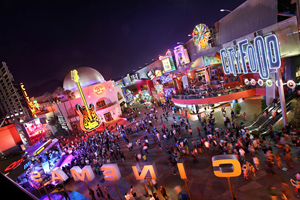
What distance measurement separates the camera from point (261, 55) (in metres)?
14.7

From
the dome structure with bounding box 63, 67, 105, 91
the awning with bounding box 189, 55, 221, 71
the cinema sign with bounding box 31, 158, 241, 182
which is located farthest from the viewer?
the dome structure with bounding box 63, 67, 105, 91

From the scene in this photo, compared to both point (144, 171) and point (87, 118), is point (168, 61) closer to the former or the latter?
point (87, 118)

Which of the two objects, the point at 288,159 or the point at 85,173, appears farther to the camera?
the point at 85,173

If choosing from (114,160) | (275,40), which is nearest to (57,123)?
(114,160)

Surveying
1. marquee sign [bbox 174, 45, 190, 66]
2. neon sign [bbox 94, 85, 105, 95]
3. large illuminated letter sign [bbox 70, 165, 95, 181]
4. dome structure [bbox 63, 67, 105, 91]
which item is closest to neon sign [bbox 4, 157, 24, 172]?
large illuminated letter sign [bbox 70, 165, 95, 181]

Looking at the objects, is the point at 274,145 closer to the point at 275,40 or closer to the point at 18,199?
the point at 275,40

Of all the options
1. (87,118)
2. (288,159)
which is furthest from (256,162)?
(87,118)

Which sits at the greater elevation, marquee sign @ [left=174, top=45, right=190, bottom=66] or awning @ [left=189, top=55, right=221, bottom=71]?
marquee sign @ [left=174, top=45, right=190, bottom=66]

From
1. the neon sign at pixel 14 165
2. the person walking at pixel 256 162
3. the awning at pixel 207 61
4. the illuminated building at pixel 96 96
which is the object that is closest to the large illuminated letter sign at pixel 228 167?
the person walking at pixel 256 162

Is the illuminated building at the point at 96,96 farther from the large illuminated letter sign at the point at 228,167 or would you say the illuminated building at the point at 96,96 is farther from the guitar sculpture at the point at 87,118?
the large illuminated letter sign at the point at 228,167

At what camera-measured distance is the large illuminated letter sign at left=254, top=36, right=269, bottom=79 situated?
14.2 meters

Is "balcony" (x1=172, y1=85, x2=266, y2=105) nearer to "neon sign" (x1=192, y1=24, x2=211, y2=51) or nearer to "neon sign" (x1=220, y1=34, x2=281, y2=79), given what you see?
"neon sign" (x1=220, y1=34, x2=281, y2=79)

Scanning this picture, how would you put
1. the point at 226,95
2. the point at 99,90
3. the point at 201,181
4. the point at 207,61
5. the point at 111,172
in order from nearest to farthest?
1. the point at 111,172
2. the point at 201,181
3. the point at 226,95
4. the point at 207,61
5. the point at 99,90

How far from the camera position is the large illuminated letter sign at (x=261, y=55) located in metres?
14.2
